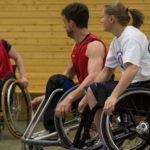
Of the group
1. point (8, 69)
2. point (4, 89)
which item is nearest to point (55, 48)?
point (8, 69)

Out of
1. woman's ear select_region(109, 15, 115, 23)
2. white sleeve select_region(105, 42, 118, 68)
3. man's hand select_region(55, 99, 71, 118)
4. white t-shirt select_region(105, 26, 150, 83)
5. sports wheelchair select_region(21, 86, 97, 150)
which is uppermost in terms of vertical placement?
woman's ear select_region(109, 15, 115, 23)

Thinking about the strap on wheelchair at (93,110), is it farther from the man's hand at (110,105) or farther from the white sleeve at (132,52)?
the white sleeve at (132,52)

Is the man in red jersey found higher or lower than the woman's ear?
lower

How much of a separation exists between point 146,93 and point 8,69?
206 cm

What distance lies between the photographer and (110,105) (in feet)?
7.70

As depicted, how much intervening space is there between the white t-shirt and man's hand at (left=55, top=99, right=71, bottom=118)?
15.6 inches

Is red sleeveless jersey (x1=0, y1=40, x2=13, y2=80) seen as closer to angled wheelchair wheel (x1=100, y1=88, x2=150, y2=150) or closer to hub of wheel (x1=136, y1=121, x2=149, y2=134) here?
angled wheelchair wheel (x1=100, y1=88, x2=150, y2=150)

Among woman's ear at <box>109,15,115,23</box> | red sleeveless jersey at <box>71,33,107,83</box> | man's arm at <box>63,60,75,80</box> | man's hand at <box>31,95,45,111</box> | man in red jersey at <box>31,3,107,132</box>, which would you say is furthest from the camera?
man's arm at <box>63,60,75,80</box>

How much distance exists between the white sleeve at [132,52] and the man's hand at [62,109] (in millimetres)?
505

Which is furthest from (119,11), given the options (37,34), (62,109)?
(37,34)

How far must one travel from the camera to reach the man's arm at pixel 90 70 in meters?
2.76

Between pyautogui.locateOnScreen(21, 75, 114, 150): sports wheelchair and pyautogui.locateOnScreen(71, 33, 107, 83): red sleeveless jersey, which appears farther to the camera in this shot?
pyautogui.locateOnScreen(71, 33, 107, 83): red sleeveless jersey

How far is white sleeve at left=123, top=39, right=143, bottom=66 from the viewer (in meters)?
2.43

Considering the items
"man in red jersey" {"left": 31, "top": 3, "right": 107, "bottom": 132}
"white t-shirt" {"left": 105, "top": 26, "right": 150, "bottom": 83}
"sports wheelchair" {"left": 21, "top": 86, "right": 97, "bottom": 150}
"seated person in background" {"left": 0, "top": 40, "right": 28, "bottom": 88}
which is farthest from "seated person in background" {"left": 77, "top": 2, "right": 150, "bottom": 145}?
"seated person in background" {"left": 0, "top": 40, "right": 28, "bottom": 88}
